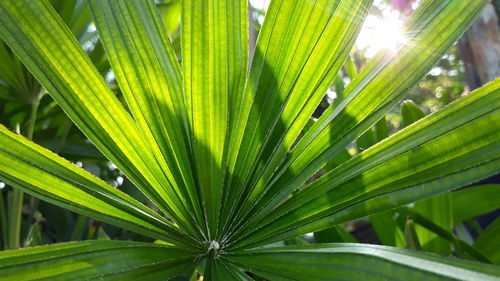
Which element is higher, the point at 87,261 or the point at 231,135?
the point at 231,135

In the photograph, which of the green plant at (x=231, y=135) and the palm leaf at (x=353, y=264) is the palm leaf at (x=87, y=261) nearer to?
the green plant at (x=231, y=135)

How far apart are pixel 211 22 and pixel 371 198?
0.33 m

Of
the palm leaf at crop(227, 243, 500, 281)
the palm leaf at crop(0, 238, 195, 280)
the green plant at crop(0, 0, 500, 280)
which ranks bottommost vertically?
the palm leaf at crop(0, 238, 195, 280)

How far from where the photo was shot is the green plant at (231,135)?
68 cm

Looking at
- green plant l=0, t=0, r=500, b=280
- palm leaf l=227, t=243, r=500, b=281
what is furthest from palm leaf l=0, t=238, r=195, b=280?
palm leaf l=227, t=243, r=500, b=281

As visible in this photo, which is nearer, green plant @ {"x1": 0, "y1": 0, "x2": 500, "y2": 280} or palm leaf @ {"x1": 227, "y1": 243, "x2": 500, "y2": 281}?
palm leaf @ {"x1": 227, "y1": 243, "x2": 500, "y2": 281}

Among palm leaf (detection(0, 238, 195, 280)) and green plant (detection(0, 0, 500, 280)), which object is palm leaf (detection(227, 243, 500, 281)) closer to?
green plant (detection(0, 0, 500, 280))

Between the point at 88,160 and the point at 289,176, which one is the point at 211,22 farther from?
the point at 88,160

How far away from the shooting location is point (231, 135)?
0.81m

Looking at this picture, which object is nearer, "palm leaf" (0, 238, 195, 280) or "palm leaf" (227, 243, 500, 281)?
"palm leaf" (227, 243, 500, 281)

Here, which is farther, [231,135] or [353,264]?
[231,135]

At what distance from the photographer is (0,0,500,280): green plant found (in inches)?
26.7

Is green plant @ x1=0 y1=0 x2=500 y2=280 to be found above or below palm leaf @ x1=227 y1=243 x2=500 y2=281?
above

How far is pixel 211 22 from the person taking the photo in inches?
29.6
